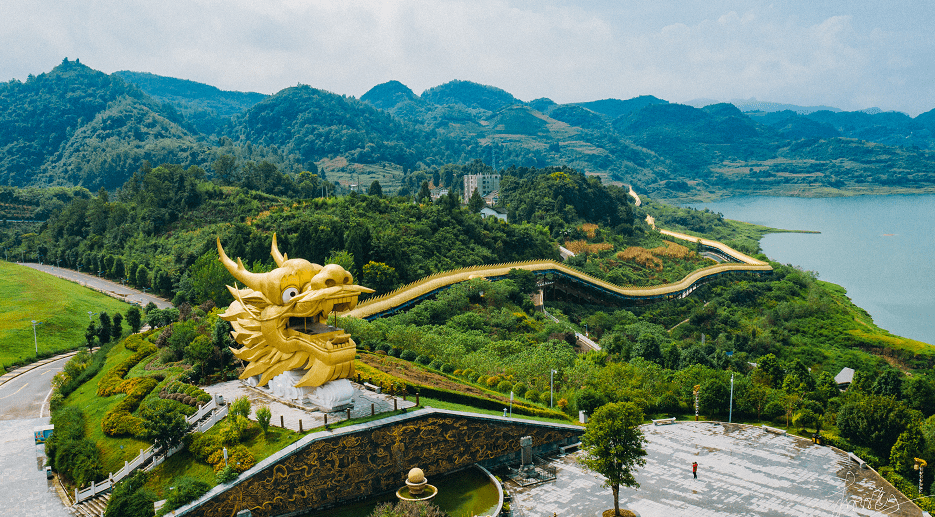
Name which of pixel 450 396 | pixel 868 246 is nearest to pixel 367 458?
pixel 450 396

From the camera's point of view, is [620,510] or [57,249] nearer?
[620,510]

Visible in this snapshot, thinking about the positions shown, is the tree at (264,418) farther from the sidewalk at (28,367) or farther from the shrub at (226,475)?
the sidewalk at (28,367)

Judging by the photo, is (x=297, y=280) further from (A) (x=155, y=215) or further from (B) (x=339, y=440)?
(A) (x=155, y=215)

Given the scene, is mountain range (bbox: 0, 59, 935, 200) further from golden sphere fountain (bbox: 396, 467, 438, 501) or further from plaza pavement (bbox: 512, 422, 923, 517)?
golden sphere fountain (bbox: 396, 467, 438, 501)

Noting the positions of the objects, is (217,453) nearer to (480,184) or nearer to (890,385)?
(890,385)

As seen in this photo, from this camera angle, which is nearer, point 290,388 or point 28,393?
point 290,388

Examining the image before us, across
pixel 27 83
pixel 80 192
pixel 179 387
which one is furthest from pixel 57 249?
pixel 27 83

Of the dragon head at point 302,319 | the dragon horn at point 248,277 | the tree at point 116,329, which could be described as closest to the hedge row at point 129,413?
the dragon head at point 302,319
